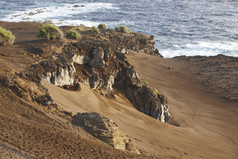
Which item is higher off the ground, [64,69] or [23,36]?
[23,36]

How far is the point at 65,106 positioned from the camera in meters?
10.1

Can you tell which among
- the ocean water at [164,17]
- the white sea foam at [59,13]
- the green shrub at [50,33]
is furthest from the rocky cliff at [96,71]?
the white sea foam at [59,13]

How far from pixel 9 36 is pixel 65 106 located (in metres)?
6.65

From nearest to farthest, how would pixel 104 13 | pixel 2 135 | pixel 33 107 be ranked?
pixel 2 135 → pixel 33 107 → pixel 104 13

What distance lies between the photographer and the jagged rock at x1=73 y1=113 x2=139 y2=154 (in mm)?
8102

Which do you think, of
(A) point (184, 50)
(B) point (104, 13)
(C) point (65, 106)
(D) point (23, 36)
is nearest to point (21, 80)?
(C) point (65, 106)

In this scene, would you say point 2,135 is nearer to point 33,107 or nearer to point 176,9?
point 33,107

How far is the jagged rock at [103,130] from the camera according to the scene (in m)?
8.10

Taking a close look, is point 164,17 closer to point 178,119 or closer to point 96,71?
point 178,119

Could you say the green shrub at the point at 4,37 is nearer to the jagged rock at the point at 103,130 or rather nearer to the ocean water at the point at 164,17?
the jagged rock at the point at 103,130

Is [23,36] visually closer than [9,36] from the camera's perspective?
No

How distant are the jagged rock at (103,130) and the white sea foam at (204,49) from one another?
35.3 m

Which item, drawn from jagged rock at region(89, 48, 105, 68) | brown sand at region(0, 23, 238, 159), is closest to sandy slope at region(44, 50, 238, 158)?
brown sand at region(0, 23, 238, 159)

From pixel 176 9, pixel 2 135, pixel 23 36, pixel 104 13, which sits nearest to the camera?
pixel 2 135
